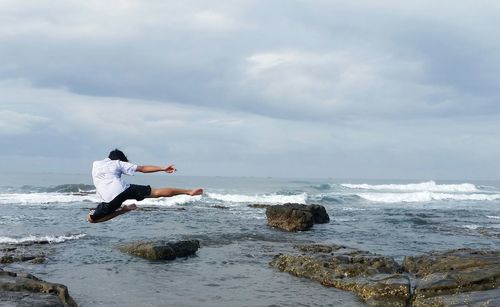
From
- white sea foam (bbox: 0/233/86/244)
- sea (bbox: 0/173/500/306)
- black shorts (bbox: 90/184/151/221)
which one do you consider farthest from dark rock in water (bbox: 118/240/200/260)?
black shorts (bbox: 90/184/151/221)

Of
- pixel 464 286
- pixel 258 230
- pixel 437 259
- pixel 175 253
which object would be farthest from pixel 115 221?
pixel 464 286

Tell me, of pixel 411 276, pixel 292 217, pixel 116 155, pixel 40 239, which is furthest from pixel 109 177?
pixel 292 217

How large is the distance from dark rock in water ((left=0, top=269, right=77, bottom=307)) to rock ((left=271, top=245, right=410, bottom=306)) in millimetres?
6853

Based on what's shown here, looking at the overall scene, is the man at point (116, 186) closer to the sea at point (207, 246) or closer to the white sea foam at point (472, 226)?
the sea at point (207, 246)

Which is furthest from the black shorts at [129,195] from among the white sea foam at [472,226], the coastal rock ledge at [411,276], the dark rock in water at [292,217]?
the white sea foam at [472,226]

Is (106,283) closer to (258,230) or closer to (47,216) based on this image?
(258,230)

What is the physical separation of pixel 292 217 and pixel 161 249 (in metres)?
11.5

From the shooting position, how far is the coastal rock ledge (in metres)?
11.2

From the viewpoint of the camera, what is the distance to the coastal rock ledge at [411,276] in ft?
36.7

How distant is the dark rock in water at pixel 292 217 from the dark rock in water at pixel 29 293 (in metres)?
17.4

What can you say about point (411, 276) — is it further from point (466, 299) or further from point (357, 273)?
point (466, 299)

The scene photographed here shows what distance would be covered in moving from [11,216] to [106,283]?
21559mm

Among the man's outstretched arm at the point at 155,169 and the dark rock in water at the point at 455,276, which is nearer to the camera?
the man's outstretched arm at the point at 155,169

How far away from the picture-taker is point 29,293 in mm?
10289
